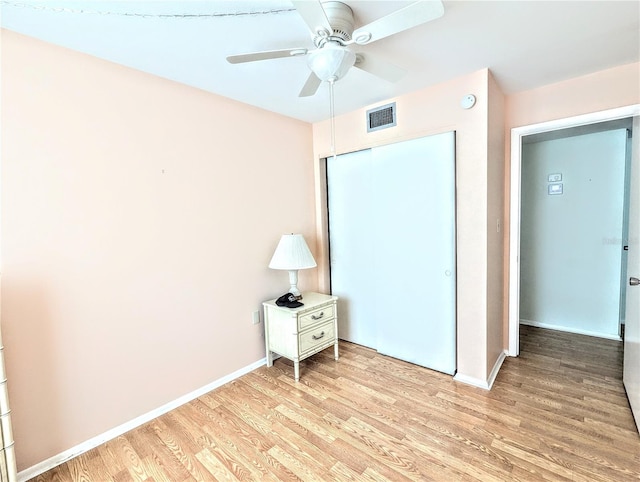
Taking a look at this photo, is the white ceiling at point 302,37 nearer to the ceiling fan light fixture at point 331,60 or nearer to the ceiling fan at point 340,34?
the ceiling fan at point 340,34

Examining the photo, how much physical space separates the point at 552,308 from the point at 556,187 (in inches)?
55.7

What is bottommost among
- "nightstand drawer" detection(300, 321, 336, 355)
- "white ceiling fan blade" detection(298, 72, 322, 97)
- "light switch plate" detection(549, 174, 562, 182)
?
"nightstand drawer" detection(300, 321, 336, 355)

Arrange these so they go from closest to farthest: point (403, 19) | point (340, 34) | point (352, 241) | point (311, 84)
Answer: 1. point (403, 19)
2. point (340, 34)
3. point (311, 84)
4. point (352, 241)

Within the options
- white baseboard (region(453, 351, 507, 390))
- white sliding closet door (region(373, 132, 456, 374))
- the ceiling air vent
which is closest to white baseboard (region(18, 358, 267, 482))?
white sliding closet door (region(373, 132, 456, 374))

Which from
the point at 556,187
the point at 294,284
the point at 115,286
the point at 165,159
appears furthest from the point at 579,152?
the point at 115,286

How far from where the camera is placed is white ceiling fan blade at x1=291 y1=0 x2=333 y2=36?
115 centimetres

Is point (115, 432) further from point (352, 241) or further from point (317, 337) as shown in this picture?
point (352, 241)

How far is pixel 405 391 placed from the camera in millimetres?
2373

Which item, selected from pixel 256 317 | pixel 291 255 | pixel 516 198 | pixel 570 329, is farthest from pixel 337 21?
pixel 570 329

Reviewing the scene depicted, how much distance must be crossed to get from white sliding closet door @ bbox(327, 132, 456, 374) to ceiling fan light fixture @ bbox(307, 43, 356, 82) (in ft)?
4.12

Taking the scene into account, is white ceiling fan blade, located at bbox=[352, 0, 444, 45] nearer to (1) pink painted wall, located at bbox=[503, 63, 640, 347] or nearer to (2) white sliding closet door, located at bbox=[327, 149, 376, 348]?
(2) white sliding closet door, located at bbox=[327, 149, 376, 348]

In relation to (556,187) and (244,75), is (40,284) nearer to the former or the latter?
(244,75)

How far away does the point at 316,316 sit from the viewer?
2746 millimetres

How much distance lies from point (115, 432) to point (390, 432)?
178cm
